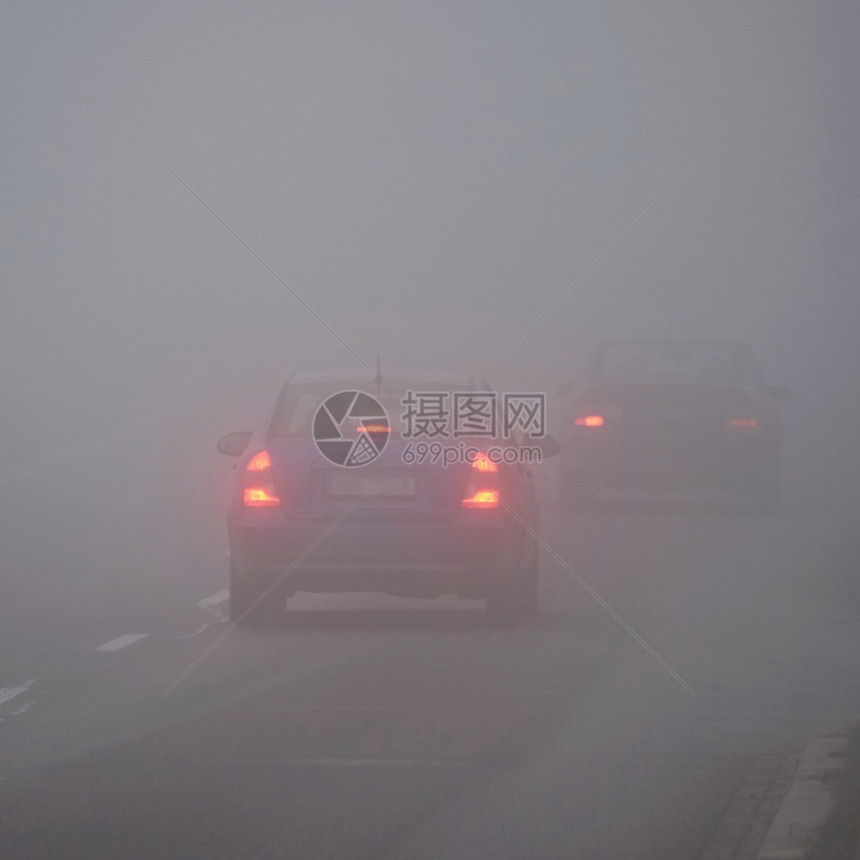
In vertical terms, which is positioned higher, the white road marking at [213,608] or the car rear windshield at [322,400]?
the car rear windshield at [322,400]

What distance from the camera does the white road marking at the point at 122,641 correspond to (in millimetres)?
10454

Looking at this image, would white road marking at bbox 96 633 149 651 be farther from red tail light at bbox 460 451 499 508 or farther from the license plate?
red tail light at bbox 460 451 499 508

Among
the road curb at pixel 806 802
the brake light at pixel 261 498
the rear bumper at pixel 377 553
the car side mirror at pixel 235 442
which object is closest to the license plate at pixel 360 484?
the rear bumper at pixel 377 553

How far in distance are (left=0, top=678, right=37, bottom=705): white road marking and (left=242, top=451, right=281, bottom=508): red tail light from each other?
2.17m

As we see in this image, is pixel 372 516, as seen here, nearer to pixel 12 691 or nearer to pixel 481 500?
pixel 481 500

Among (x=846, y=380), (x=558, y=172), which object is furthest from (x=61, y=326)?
(x=558, y=172)

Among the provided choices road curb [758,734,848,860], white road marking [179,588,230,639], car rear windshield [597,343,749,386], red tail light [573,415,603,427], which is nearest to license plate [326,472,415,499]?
white road marking [179,588,230,639]

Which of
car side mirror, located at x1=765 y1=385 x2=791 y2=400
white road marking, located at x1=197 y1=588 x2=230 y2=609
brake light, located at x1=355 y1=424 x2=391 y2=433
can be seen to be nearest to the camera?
brake light, located at x1=355 y1=424 x2=391 y2=433

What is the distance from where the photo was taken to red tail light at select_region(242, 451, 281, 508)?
11062 mm

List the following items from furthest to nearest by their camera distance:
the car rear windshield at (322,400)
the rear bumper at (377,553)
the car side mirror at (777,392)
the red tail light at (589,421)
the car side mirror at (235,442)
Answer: the car side mirror at (777,392) < the red tail light at (589,421) < the car side mirror at (235,442) < the car rear windshield at (322,400) < the rear bumper at (377,553)

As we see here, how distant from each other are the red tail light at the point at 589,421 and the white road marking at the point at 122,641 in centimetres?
909

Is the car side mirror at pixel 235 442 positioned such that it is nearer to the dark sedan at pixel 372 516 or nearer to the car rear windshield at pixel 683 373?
the dark sedan at pixel 372 516

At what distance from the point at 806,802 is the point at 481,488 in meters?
4.78

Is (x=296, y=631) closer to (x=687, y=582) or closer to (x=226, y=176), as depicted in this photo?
(x=687, y=582)
